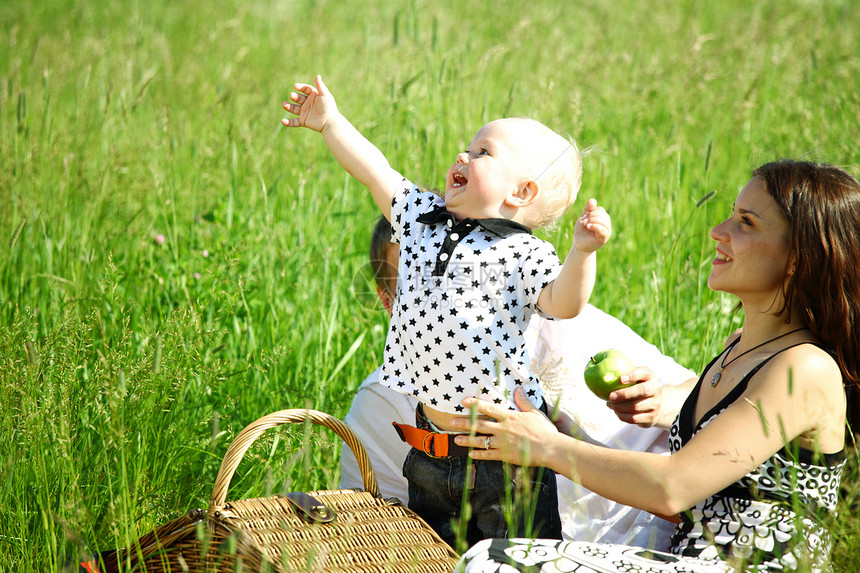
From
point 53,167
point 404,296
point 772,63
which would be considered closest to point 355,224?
point 53,167

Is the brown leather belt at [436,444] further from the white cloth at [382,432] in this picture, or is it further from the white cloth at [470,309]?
the white cloth at [382,432]

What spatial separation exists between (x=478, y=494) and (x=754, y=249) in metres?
0.86

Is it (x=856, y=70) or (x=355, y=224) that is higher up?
(x=856, y=70)

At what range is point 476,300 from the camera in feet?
5.99

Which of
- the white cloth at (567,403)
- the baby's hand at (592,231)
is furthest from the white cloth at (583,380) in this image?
the baby's hand at (592,231)

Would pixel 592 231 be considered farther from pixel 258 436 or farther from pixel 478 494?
pixel 258 436

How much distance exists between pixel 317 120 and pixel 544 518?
1.19 metres

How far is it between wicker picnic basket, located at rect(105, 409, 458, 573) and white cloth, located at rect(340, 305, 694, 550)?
1.83 feet

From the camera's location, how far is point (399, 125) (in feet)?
12.0

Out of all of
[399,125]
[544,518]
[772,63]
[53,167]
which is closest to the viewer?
[544,518]

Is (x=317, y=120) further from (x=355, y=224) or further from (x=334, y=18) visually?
(x=334, y=18)

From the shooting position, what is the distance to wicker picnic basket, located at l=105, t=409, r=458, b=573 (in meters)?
1.57

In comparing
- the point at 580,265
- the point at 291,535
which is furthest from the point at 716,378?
the point at 291,535

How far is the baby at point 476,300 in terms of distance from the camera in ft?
5.98
